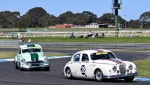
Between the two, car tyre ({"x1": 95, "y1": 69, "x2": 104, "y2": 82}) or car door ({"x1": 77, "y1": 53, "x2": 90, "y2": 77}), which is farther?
car door ({"x1": 77, "y1": 53, "x2": 90, "y2": 77})

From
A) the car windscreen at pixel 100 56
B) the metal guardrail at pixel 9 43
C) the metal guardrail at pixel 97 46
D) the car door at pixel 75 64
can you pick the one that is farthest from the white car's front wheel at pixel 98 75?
the metal guardrail at pixel 9 43

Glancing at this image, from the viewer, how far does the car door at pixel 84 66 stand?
16.3 m

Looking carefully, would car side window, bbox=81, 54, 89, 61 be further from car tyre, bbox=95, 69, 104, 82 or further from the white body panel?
car tyre, bbox=95, 69, 104, 82

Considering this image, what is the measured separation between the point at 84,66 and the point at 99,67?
3.69ft

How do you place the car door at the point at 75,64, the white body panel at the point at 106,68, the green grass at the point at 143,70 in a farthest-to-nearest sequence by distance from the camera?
1. the green grass at the point at 143,70
2. the car door at the point at 75,64
3. the white body panel at the point at 106,68

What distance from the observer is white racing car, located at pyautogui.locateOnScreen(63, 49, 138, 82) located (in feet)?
49.6

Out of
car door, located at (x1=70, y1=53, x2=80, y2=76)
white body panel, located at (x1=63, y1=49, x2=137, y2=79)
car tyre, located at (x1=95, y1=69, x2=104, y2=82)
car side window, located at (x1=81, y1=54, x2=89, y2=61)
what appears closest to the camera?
white body panel, located at (x1=63, y1=49, x2=137, y2=79)

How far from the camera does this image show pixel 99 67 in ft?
51.1

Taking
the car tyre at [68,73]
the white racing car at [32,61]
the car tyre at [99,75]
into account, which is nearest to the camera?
the car tyre at [99,75]

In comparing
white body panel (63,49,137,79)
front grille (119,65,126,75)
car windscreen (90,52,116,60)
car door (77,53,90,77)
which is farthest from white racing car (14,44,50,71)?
front grille (119,65,126,75)

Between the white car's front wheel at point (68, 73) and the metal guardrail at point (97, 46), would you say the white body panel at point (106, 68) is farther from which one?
the metal guardrail at point (97, 46)

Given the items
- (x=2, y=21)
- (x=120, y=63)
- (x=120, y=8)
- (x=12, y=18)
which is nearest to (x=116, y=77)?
(x=120, y=63)

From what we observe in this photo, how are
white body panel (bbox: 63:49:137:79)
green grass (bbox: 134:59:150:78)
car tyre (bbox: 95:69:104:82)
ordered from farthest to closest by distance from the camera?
green grass (bbox: 134:59:150:78), car tyre (bbox: 95:69:104:82), white body panel (bbox: 63:49:137:79)

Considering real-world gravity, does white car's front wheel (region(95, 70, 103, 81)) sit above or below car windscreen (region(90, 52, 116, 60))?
below
